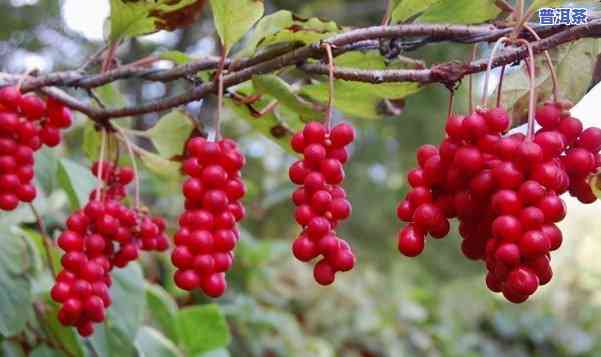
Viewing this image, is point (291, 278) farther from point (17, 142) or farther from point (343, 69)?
point (343, 69)

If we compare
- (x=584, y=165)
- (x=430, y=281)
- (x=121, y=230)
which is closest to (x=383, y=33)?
(x=584, y=165)

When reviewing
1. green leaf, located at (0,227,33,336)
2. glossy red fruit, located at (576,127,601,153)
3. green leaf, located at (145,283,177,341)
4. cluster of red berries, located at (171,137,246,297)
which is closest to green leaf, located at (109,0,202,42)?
cluster of red berries, located at (171,137,246,297)

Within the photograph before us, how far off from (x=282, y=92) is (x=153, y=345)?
685mm

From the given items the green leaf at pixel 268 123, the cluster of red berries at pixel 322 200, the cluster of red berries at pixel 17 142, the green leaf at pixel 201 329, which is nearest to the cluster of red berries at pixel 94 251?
the cluster of red berries at pixel 17 142

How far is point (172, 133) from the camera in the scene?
1114 mm

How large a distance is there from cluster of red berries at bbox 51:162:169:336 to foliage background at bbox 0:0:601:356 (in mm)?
248

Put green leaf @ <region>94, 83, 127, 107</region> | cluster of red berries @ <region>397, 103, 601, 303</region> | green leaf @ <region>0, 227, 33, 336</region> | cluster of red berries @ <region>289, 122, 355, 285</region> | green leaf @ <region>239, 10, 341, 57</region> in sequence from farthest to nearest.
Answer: green leaf @ <region>94, 83, 127, 107</region>
green leaf @ <region>0, 227, 33, 336</region>
green leaf @ <region>239, 10, 341, 57</region>
cluster of red berries @ <region>289, 122, 355, 285</region>
cluster of red berries @ <region>397, 103, 601, 303</region>

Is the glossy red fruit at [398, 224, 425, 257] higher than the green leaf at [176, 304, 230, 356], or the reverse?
the glossy red fruit at [398, 224, 425, 257]

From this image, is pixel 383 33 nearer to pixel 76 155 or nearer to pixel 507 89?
pixel 507 89

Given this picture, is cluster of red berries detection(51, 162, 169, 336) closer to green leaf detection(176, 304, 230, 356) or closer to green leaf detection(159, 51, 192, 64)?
green leaf detection(159, 51, 192, 64)

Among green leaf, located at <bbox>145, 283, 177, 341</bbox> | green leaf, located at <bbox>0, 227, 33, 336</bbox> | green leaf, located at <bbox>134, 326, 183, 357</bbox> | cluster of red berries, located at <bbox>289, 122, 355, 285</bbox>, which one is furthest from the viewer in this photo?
green leaf, located at <bbox>145, 283, 177, 341</bbox>

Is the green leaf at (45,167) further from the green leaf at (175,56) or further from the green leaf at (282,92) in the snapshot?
the green leaf at (282,92)

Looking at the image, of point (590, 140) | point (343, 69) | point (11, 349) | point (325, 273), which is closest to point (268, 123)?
point (343, 69)

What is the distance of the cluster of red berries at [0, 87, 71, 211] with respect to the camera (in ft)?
3.09
